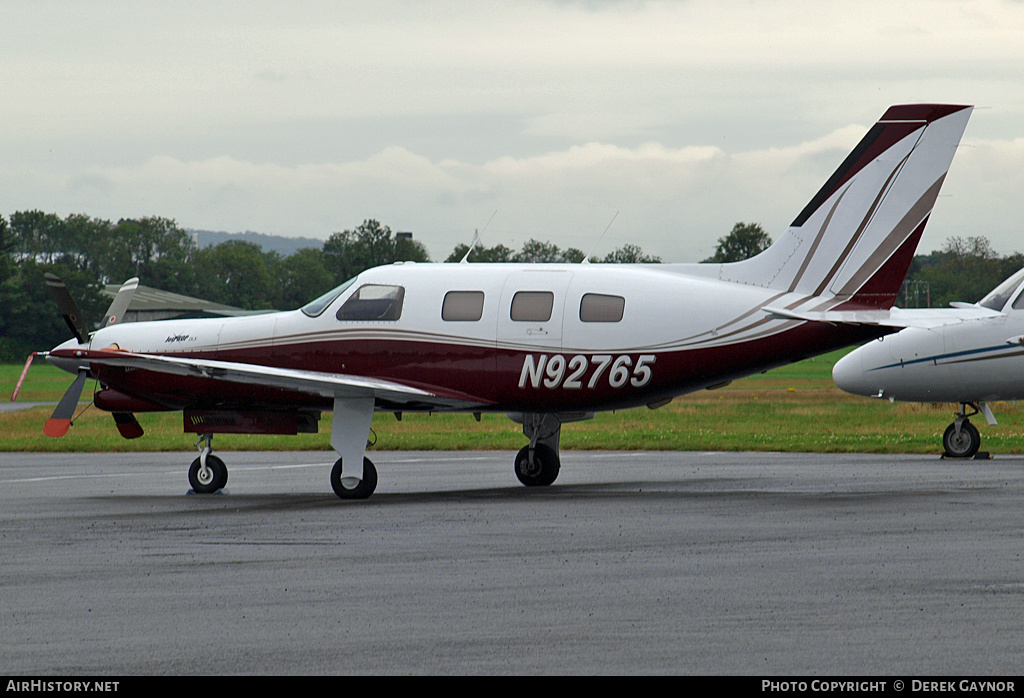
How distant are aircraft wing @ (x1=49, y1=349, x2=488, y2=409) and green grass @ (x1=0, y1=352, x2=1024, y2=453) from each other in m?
10.1

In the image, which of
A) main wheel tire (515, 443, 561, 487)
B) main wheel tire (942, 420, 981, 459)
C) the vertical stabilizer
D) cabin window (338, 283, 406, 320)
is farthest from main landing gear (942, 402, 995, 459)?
cabin window (338, 283, 406, 320)

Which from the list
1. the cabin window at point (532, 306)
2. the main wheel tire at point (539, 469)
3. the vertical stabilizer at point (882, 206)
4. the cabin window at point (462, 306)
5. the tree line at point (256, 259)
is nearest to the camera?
the vertical stabilizer at point (882, 206)

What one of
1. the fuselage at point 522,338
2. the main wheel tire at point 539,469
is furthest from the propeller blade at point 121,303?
the main wheel tire at point 539,469

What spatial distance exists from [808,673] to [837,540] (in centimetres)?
537

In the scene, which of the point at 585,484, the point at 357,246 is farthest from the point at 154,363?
the point at 357,246

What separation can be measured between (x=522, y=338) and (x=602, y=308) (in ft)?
3.63

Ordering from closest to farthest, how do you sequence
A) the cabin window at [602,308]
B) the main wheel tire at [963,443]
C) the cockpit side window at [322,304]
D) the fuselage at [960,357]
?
the cabin window at [602,308] → the cockpit side window at [322,304] → the fuselage at [960,357] → the main wheel tire at [963,443]

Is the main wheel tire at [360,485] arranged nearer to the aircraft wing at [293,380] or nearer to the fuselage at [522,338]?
the aircraft wing at [293,380]

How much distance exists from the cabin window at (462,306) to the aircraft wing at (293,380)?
3.27ft

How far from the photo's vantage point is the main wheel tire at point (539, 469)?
18188 mm

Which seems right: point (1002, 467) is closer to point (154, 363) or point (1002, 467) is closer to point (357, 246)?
point (154, 363)

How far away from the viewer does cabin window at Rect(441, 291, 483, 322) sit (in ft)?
55.1

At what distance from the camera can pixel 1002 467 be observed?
19625 millimetres

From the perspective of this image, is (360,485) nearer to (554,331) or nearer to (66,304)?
(554,331)
